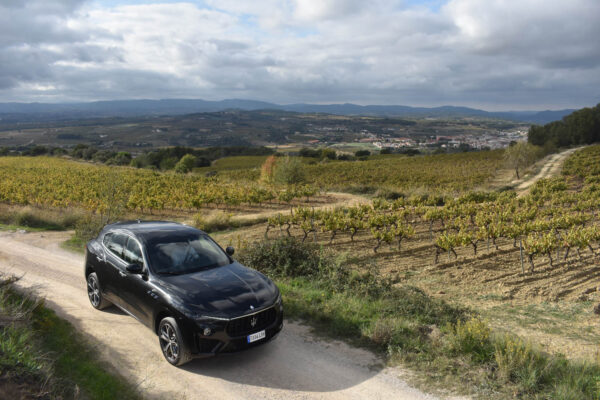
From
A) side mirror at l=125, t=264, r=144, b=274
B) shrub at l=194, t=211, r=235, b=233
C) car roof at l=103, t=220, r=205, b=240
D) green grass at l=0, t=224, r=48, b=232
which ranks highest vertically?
car roof at l=103, t=220, r=205, b=240

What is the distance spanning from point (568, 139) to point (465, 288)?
94.5 meters

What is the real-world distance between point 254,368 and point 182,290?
1.54 metres

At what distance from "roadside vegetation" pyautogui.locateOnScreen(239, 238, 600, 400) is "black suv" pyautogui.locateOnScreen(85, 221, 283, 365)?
1.62 metres

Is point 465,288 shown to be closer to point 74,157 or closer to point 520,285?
point 520,285

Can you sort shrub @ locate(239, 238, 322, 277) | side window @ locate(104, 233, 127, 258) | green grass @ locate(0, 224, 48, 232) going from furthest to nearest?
green grass @ locate(0, 224, 48, 232) < shrub @ locate(239, 238, 322, 277) < side window @ locate(104, 233, 127, 258)

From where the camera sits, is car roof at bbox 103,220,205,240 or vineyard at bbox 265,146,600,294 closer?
car roof at bbox 103,220,205,240

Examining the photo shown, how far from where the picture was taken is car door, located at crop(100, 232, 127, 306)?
7125 mm

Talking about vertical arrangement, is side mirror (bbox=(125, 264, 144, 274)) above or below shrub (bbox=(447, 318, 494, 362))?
above

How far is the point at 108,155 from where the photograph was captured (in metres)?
85.5

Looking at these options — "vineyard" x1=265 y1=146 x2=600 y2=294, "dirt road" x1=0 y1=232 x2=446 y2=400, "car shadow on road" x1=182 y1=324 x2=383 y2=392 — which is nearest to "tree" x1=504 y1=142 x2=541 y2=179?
"vineyard" x1=265 y1=146 x2=600 y2=294

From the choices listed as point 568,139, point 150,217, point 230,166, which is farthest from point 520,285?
point 568,139

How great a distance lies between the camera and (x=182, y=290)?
235 inches

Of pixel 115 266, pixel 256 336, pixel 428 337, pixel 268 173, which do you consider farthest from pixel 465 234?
pixel 268 173

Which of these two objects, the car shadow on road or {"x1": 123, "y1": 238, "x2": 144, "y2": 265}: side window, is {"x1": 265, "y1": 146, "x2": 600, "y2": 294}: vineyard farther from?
{"x1": 123, "y1": 238, "x2": 144, "y2": 265}: side window
